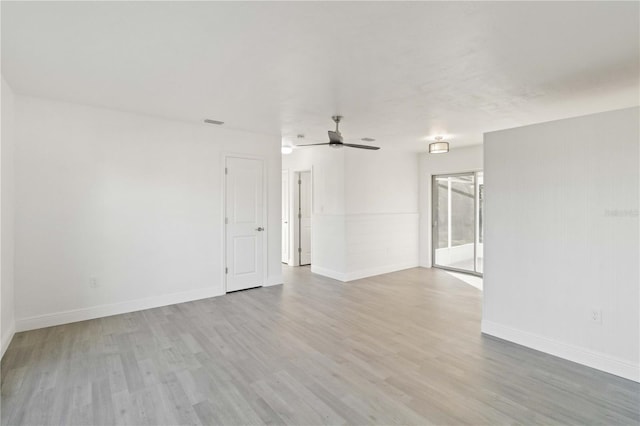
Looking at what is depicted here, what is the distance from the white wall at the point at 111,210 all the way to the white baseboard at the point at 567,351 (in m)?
3.78

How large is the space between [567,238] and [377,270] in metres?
3.77

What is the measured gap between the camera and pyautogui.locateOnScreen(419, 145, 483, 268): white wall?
6.57 metres

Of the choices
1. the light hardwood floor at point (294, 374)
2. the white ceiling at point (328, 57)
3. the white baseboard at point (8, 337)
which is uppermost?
the white ceiling at point (328, 57)

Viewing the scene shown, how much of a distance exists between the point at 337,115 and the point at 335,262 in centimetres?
302

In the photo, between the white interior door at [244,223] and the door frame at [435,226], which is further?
the door frame at [435,226]

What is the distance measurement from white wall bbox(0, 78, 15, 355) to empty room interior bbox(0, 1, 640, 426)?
43 mm

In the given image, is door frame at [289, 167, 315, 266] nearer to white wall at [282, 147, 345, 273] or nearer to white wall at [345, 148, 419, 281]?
white wall at [282, 147, 345, 273]

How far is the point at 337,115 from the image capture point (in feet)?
13.6

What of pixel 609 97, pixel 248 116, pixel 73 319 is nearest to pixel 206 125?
pixel 248 116

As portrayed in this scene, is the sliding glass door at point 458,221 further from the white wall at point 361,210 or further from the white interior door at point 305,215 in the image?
the white interior door at point 305,215

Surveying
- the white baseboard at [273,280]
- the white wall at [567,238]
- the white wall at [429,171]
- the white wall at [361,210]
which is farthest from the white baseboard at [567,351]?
the white wall at [429,171]

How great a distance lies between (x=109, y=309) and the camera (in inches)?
157

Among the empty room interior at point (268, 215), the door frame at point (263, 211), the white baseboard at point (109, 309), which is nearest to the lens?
the empty room interior at point (268, 215)

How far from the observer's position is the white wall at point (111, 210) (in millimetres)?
3561
